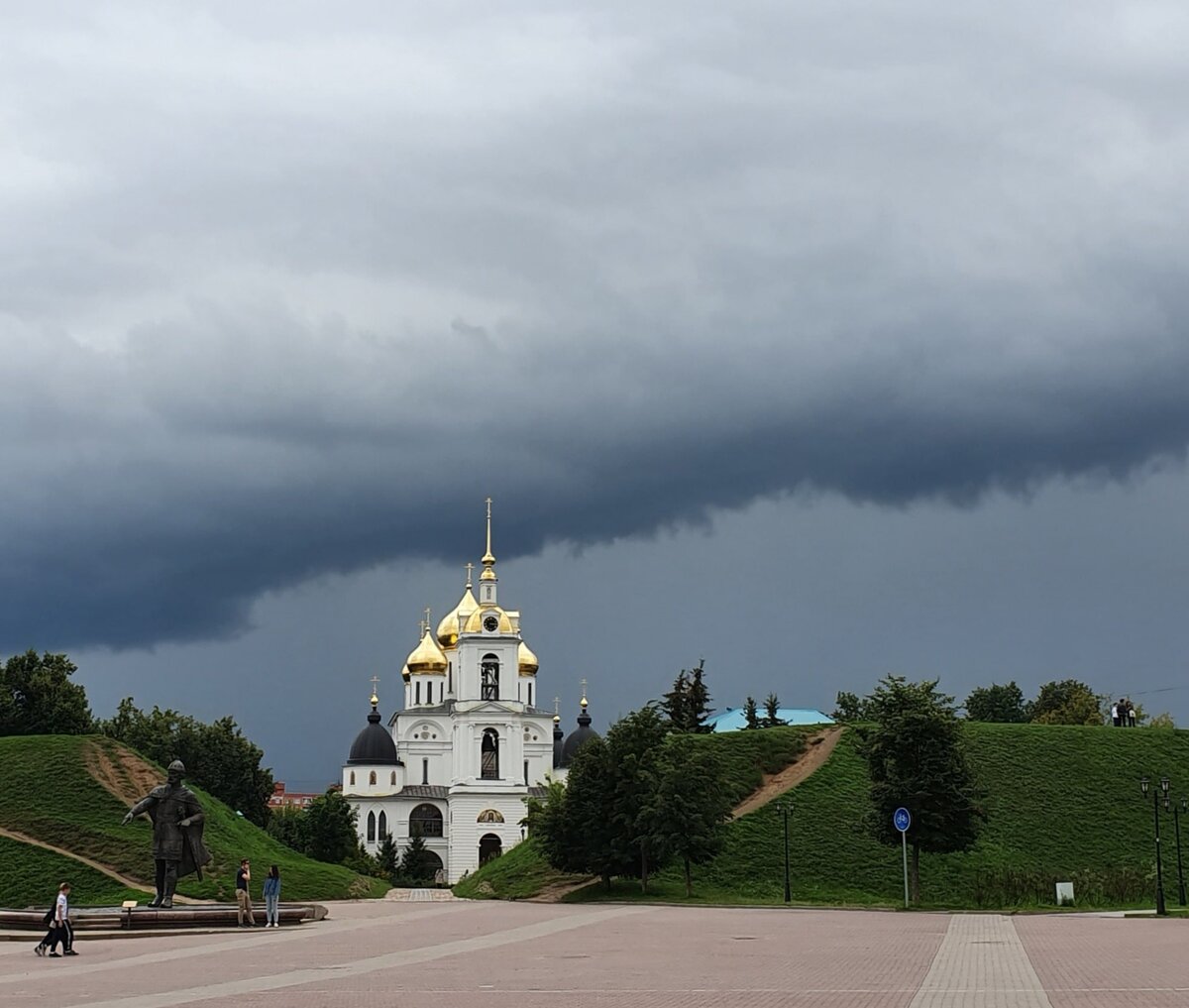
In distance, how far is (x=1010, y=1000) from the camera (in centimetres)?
1694

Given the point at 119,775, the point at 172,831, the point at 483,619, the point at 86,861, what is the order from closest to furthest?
the point at 172,831 → the point at 86,861 → the point at 119,775 → the point at 483,619

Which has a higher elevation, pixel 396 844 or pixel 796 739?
pixel 796 739

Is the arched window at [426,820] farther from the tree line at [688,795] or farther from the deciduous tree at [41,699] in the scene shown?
the tree line at [688,795]

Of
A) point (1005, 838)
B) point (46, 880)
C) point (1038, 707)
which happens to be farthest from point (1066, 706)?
point (46, 880)

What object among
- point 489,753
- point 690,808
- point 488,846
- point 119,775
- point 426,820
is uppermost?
point 489,753

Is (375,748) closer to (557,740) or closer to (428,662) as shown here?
(428,662)

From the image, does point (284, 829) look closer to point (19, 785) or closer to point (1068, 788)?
point (19, 785)

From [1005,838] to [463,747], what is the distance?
60.9 m

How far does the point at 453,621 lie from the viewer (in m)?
122

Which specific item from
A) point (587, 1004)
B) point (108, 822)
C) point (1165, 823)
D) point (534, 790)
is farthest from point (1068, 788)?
point (534, 790)

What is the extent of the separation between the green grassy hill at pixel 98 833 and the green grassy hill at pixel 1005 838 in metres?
9.72

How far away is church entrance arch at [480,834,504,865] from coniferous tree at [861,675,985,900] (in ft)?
213

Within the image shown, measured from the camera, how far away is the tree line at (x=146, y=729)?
82375 millimetres

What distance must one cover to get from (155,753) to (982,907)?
68.2 meters
